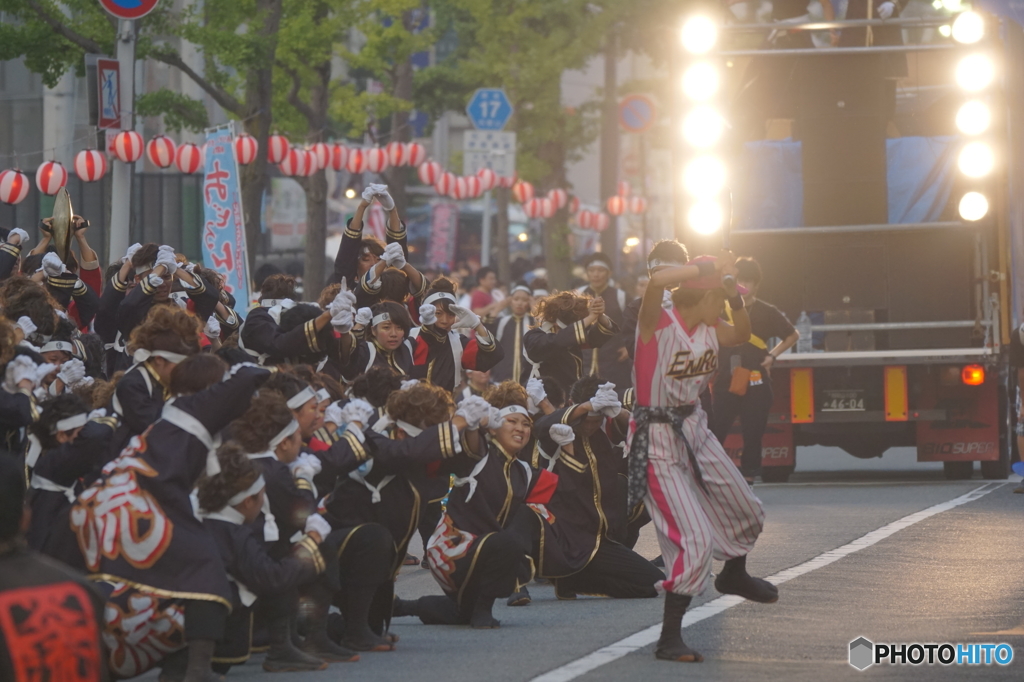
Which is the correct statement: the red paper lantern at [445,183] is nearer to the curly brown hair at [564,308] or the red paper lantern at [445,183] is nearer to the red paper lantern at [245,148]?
the red paper lantern at [245,148]

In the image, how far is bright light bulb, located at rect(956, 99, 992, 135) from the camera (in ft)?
48.7

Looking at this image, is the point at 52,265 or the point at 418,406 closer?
the point at 418,406

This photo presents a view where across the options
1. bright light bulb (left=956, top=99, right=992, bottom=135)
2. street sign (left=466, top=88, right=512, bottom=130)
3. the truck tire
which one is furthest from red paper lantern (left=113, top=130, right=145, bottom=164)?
street sign (left=466, top=88, right=512, bottom=130)

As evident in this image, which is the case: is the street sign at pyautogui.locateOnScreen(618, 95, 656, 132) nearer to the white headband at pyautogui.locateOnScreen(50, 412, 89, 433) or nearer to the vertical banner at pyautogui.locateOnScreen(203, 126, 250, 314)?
→ the vertical banner at pyautogui.locateOnScreen(203, 126, 250, 314)

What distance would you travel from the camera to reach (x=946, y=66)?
16250mm

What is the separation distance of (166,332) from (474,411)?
4.35ft

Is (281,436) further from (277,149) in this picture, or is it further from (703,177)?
(277,149)

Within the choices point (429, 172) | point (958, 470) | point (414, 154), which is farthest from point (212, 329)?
point (429, 172)

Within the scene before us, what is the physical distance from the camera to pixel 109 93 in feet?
52.2

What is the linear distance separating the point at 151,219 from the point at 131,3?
11.1 meters

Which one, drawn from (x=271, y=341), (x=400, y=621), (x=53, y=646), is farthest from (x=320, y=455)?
(x=53, y=646)

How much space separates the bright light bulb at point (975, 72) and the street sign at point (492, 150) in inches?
453

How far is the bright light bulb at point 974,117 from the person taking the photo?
585 inches

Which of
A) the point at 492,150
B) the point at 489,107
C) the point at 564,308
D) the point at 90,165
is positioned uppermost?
the point at 489,107
